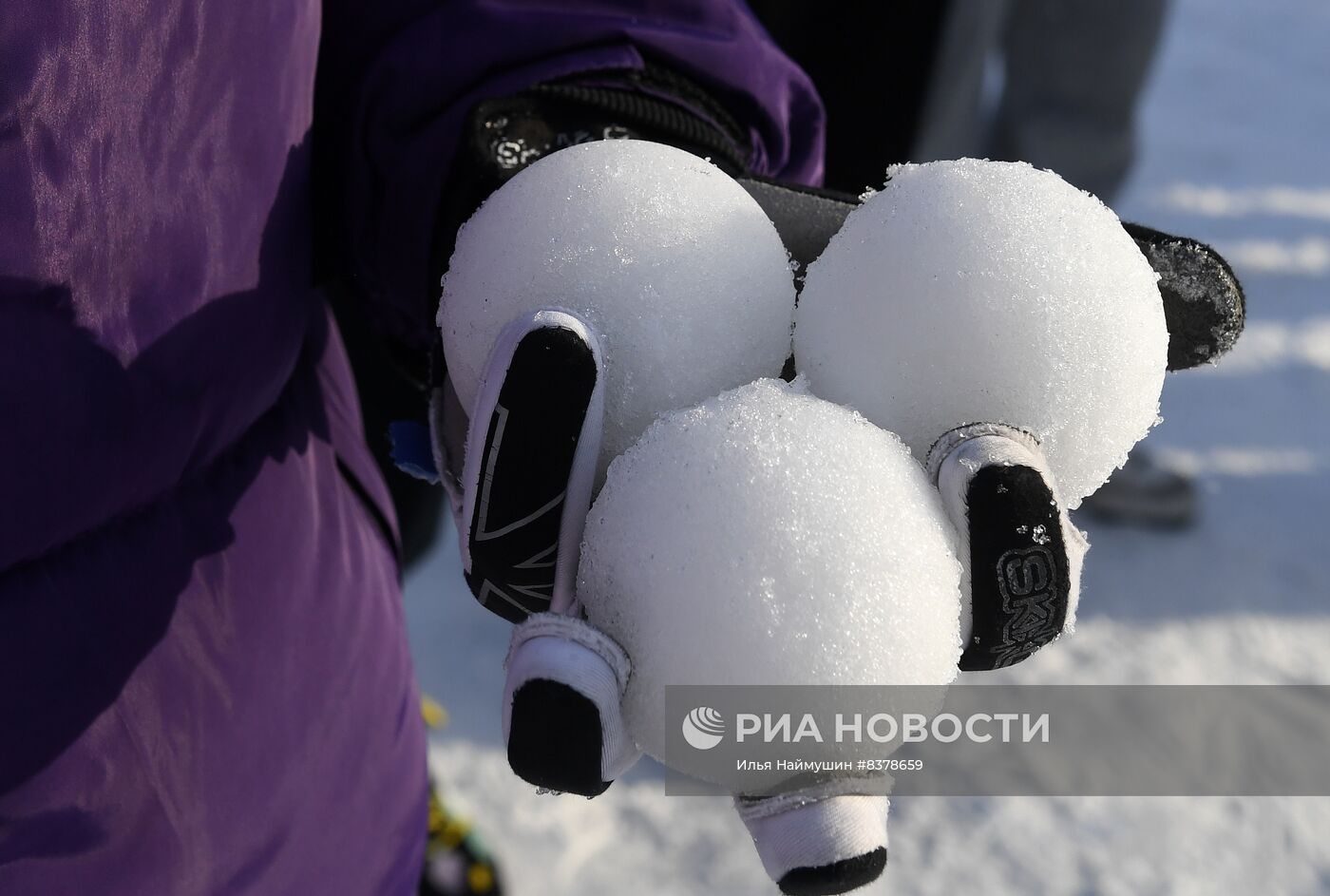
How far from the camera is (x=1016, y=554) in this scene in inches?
21.0

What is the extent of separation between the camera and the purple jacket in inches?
21.2

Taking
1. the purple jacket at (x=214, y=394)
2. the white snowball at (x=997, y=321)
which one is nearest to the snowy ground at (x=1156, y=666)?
the purple jacket at (x=214, y=394)

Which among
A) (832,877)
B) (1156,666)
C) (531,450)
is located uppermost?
(531,450)

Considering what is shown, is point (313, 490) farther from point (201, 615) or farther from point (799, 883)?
point (799, 883)

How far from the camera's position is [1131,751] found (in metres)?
1.61

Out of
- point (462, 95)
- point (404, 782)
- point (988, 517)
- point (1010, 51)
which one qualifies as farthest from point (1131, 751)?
point (1010, 51)

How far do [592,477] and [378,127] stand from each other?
1.00 ft

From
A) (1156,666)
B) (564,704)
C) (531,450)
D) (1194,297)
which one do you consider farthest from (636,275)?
(1156,666)

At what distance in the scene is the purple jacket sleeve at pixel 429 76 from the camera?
0.71 meters

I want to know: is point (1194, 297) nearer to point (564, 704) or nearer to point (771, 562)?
point (771, 562)

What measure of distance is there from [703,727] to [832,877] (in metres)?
0.09

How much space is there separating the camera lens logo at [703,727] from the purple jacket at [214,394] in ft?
1.04

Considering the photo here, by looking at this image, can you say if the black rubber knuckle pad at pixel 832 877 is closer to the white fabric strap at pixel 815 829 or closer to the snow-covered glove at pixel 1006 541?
the white fabric strap at pixel 815 829

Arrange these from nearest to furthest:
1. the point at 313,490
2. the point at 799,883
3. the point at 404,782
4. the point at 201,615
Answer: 1. the point at 799,883
2. the point at 201,615
3. the point at 313,490
4. the point at 404,782
